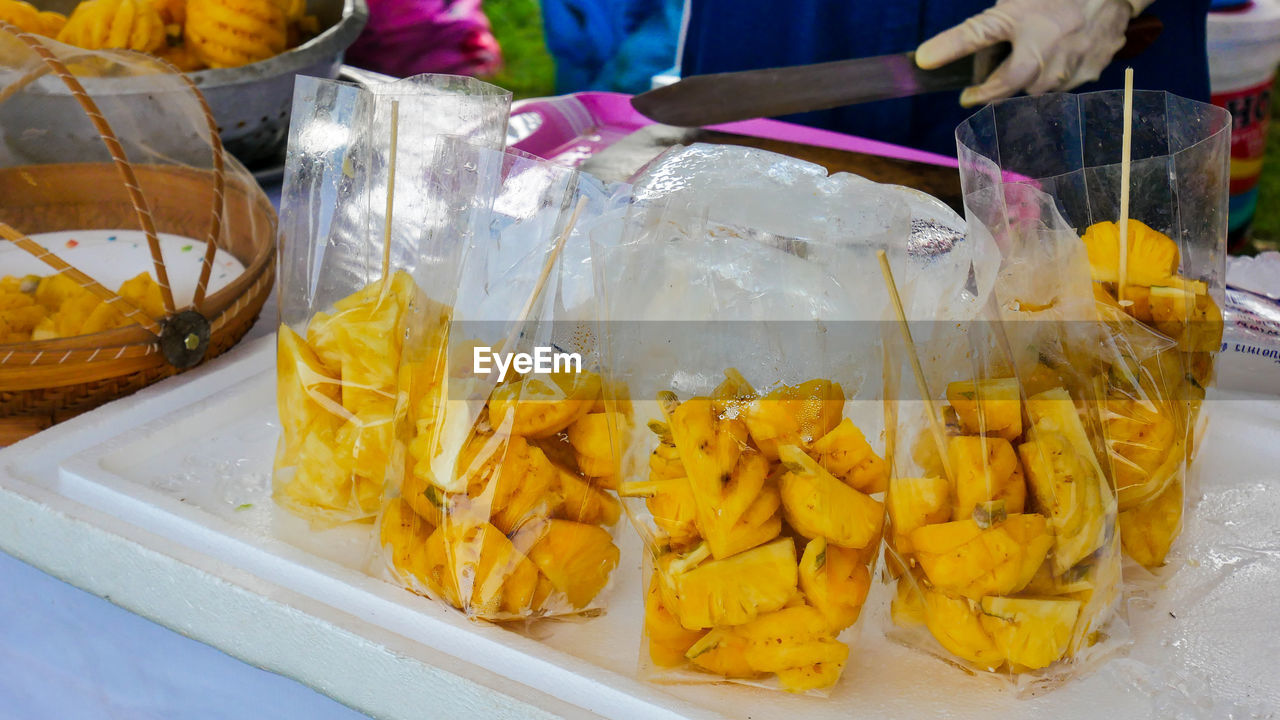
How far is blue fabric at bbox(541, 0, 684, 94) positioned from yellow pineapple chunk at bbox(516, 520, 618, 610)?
2.74 m

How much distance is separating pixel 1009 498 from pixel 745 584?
0.60 feet

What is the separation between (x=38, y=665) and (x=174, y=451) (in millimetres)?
215

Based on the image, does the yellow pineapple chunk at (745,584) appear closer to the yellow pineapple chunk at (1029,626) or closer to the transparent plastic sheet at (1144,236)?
the yellow pineapple chunk at (1029,626)

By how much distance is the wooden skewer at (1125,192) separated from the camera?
72 centimetres

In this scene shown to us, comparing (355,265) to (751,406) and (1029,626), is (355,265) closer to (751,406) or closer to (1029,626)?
(751,406)

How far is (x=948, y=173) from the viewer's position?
1435 millimetres

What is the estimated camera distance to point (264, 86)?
134 centimetres

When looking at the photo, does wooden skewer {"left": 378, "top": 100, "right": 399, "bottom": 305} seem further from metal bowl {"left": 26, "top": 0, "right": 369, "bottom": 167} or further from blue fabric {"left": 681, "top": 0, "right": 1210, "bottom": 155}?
blue fabric {"left": 681, "top": 0, "right": 1210, "bottom": 155}

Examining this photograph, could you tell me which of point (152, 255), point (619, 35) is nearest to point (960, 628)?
point (152, 255)

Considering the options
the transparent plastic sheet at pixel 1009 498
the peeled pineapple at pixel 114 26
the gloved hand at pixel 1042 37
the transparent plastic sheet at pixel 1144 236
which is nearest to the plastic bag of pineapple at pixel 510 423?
the transparent plastic sheet at pixel 1009 498

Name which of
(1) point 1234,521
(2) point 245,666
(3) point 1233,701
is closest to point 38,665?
(2) point 245,666

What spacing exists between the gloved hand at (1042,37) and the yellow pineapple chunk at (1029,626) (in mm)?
1000

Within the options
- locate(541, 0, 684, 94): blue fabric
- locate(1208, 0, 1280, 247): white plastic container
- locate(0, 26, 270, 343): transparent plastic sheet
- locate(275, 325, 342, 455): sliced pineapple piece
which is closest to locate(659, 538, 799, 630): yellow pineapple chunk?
locate(275, 325, 342, 455): sliced pineapple piece

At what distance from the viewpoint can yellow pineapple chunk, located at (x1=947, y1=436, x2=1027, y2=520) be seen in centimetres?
62
